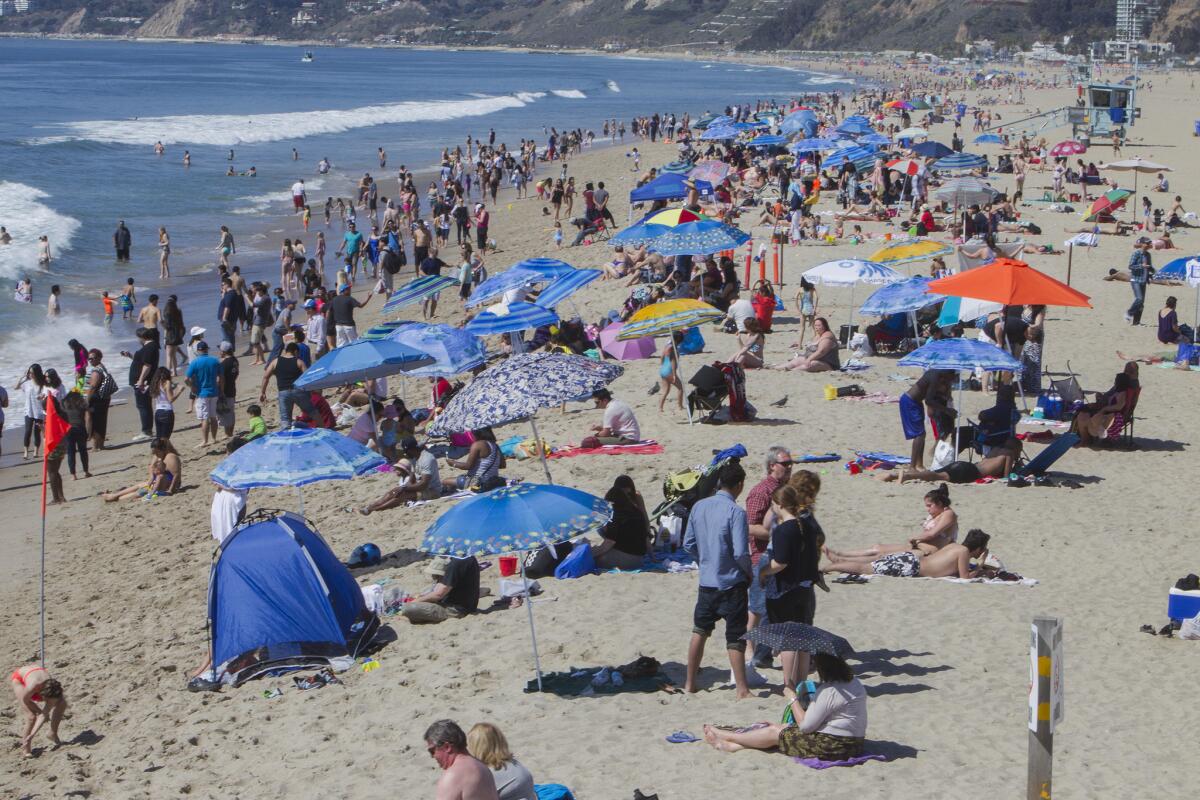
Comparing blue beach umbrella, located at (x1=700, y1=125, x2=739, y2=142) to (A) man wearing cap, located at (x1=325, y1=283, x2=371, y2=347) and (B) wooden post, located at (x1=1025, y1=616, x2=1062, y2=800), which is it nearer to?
(A) man wearing cap, located at (x1=325, y1=283, x2=371, y2=347)

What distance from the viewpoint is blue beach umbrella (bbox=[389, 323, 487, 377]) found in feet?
45.1

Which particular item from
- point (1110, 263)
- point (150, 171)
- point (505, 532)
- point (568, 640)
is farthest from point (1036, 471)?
point (150, 171)

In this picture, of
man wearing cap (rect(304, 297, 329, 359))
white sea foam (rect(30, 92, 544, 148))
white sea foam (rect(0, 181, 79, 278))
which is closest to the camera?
man wearing cap (rect(304, 297, 329, 359))

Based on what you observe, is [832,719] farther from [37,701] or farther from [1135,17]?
[1135,17]

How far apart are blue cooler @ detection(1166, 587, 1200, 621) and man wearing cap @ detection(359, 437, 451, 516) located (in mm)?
6405

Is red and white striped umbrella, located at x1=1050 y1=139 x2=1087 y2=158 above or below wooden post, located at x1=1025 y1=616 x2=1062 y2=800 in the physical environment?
above

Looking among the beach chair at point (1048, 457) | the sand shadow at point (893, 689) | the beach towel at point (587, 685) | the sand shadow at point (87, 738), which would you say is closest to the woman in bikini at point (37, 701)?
the sand shadow at point (87, 738)

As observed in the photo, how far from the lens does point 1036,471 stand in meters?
12.0

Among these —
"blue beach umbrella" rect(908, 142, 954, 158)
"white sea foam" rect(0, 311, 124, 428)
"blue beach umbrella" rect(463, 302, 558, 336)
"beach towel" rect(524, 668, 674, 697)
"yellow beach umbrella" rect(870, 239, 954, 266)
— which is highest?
"blue beach umbrella" rect(908, 142, 954, 158)

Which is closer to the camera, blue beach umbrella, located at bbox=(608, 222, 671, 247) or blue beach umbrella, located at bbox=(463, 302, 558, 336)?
blue beach umbrella, located at bbox=(463, 302, 558, 336)

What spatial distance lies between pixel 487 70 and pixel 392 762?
166654mm

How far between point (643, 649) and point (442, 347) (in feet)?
19.9

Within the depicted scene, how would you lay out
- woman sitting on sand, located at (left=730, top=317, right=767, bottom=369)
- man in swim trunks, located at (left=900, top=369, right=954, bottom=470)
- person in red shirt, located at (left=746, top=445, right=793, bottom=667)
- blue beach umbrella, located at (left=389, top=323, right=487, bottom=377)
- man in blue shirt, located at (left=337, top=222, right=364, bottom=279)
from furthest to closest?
1. man in blue shirt, located at (left=337, top=222, right=364, bottom=279)
2. woman sitting on sand, located at (left=730, top=317, right=767, bottom=369)
3. blue beach umbrella, located at (left=389, top=323, right=487, bottom=377)
4. man in swim trunks, located at (left=900, top=369, right=954, bottom=470)
5. person in red shirt, located at (left=746, top=445, right=793, bottom=667)

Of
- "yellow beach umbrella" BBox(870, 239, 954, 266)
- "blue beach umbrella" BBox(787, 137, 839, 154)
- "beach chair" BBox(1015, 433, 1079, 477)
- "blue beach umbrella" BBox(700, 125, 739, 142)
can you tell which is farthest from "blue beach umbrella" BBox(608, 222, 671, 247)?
"blue beach umbrella" BBox(700, 125, 739, 142)
